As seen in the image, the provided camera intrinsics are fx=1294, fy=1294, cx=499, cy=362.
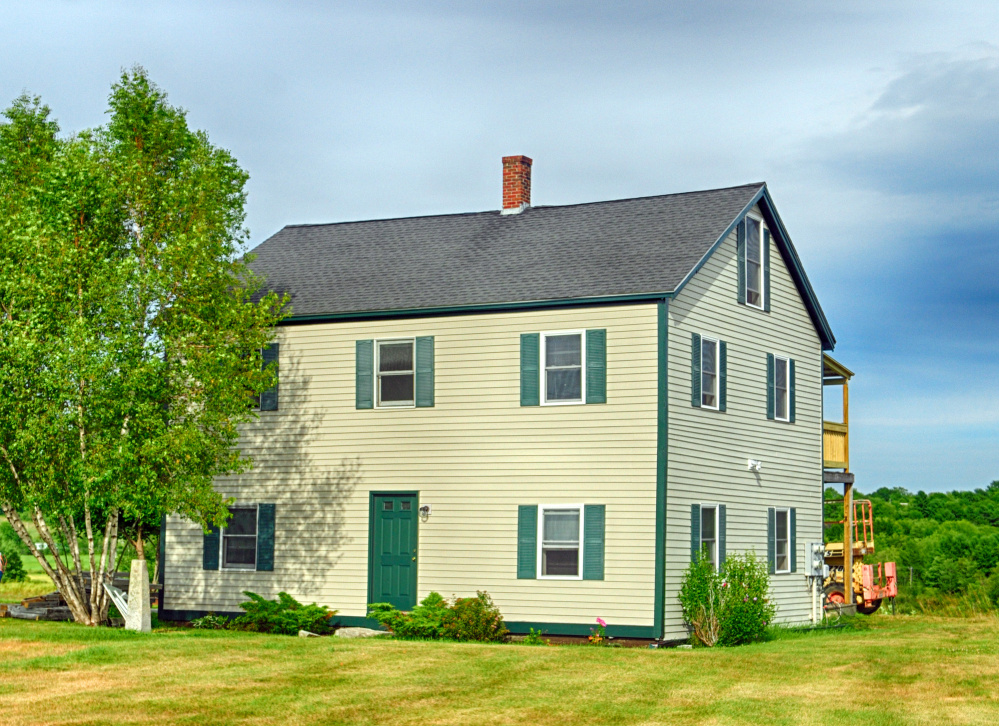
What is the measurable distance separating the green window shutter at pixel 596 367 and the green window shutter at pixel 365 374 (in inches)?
179

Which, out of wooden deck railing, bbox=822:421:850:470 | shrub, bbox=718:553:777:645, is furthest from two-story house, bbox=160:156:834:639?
wooden deck railing, bbox=822:421:850:470

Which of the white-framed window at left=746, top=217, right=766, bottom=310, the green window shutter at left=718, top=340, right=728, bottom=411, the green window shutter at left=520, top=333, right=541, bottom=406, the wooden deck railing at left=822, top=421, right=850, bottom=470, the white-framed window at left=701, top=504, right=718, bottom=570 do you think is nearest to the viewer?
the green window shutter at left=520, top=333, right=541, bottom=406

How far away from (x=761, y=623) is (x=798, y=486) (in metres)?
5.98

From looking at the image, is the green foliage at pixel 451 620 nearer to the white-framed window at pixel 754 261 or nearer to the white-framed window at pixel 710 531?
the white-framed window at pixel 710 531

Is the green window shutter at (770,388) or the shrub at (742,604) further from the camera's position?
the green window shutter at (770,388)

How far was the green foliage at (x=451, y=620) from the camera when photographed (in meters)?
22.8

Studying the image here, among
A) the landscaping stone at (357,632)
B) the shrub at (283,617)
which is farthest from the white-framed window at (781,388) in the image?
the shrub at (283,617)

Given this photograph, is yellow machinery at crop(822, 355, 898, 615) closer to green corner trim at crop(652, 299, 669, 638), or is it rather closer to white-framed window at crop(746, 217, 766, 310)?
white-framed window at crop(746, 217, 766, 310)

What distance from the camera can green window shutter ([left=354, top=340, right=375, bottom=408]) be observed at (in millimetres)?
25172

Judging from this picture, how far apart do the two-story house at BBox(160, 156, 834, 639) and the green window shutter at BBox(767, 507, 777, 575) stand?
6cm

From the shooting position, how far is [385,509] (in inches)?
983

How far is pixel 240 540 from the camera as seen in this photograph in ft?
86.5

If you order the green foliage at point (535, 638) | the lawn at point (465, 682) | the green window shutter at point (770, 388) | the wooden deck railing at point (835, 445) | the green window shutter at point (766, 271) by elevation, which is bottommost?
the green foliage at point (535, 638)

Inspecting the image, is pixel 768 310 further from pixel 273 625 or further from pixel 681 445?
pixel 273 625
